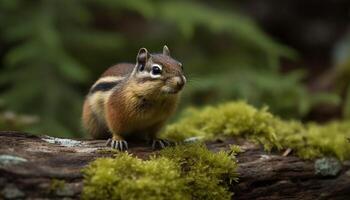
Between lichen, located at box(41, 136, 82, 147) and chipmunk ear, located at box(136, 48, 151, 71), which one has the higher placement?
chipmunk ear, located at box(136, 48, 151, 71)

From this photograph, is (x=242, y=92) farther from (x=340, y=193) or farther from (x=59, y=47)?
(x=340, y=193)

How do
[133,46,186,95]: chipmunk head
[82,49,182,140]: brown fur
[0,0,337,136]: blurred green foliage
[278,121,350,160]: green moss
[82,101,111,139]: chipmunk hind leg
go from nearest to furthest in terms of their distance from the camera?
1. [133,46,186,95]: chipmunk head
2. [82,49,182,140]: brown fur
3. [278,121,350,160]: green moss
4. [82,101,111,139]: chipmunk hind leg
5. [0,0,337,136]: blurred green foliage

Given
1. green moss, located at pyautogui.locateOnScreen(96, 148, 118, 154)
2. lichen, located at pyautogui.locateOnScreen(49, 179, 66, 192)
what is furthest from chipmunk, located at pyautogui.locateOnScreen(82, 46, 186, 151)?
lichen, located at pyautogui.locateOnScreen(49, 179, 66, 192)

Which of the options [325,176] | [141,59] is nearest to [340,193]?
[325,176]

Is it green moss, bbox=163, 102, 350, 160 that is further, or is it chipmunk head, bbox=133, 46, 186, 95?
green moss, bbox=163, 102, 350, 160

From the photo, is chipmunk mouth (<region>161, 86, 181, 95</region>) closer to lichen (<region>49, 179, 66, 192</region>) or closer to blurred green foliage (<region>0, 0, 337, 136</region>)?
lichen (<region>49, 179, 66, 192</region>)

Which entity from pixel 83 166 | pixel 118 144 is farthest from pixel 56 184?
pixel 118 144
